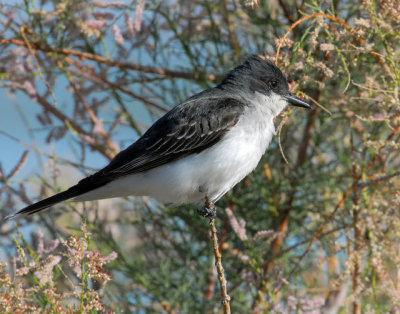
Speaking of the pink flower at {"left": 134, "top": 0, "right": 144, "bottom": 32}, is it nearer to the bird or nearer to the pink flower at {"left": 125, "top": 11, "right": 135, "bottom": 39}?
the pink flower at {"left": 125, "top": 11, "right": 135, "bottom": 39}

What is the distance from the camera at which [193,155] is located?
2.70 m

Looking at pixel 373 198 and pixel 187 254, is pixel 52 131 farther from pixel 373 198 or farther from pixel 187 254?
pixel 373 198

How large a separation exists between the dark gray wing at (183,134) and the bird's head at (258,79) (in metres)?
0.19

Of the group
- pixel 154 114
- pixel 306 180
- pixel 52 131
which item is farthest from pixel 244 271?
pixel 52 131

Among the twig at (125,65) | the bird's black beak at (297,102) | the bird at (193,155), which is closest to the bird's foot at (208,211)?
the bird at (193,155)

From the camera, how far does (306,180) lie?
3045 mm

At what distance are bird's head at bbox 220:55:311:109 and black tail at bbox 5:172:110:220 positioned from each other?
75 cm

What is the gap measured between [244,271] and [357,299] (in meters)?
0.68

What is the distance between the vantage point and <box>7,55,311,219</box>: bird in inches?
103

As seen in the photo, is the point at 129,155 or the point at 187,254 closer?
the point at 129,155

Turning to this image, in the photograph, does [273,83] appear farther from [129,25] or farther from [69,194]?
[69,194]

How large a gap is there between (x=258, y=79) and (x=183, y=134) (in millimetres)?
559

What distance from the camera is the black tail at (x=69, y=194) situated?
8.41 feet

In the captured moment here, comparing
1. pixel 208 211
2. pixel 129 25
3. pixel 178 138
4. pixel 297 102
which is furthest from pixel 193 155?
pixel 129 25
